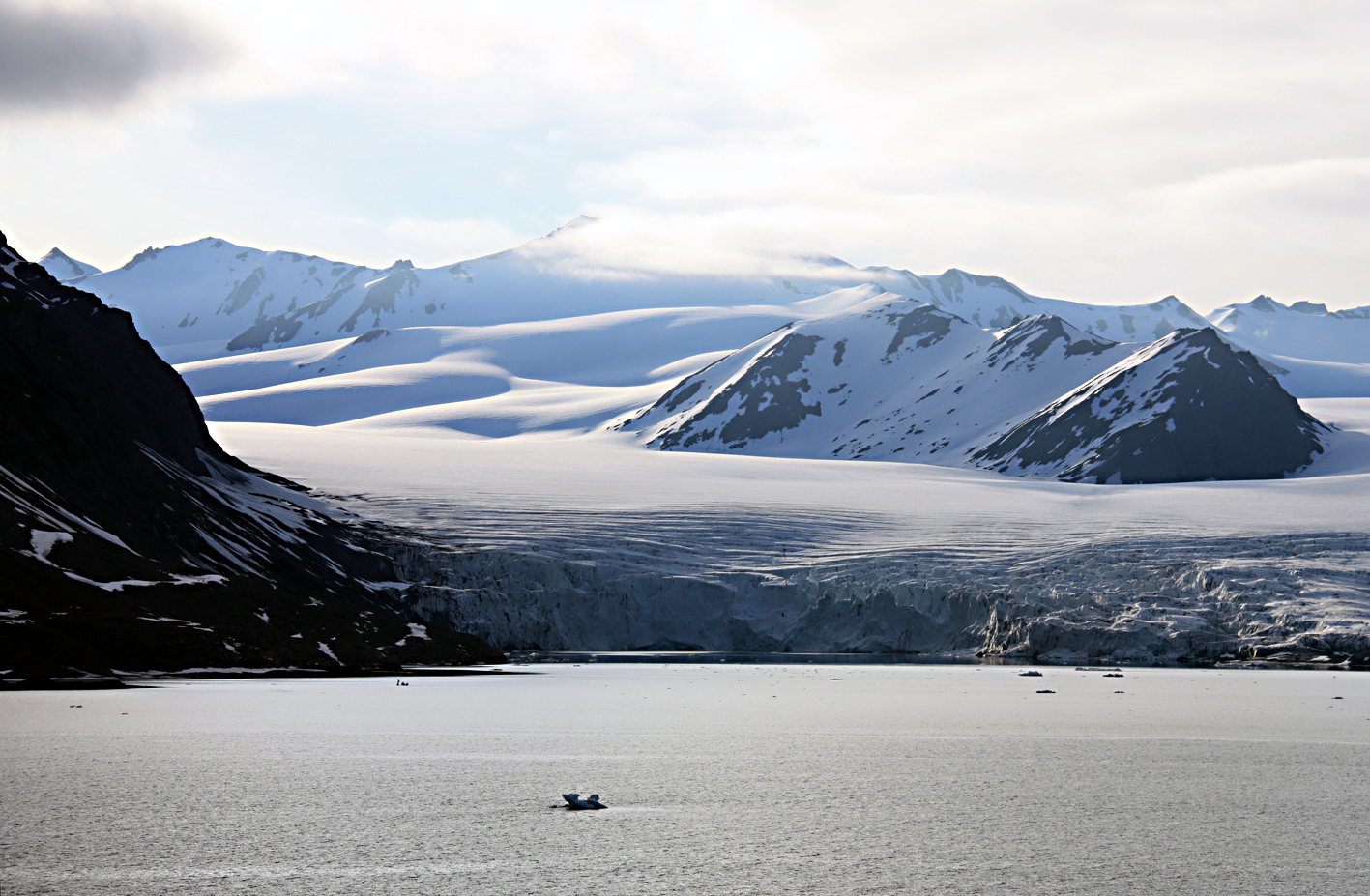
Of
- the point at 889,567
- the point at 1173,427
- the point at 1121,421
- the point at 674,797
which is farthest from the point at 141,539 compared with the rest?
the point at 1121,421

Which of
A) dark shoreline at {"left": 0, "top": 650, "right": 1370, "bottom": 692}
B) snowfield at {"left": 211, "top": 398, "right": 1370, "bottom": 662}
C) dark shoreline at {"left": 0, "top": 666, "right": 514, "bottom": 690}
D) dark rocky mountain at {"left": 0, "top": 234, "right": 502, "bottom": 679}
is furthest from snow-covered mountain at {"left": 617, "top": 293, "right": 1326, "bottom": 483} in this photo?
dark shoreline at {"left": 0, "top": 666, "right": 514, "bottom": 690}

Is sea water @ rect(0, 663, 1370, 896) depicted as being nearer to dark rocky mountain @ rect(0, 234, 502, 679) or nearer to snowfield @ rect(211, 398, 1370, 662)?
dark rocky mountain @ rect(0, 234, 502, 679)

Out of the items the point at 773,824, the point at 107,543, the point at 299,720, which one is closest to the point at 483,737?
the point at 299,720

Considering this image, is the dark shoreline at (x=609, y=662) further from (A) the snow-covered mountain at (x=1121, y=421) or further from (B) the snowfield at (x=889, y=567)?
(A) the snow-covered mountain at (x=1121, y=421)

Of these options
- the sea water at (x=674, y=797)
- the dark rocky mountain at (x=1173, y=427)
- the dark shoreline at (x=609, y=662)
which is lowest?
the dark shoreline at (x=609, y=662)

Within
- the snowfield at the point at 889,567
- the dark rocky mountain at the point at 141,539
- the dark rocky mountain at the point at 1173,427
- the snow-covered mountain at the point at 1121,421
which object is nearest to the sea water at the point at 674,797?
the dark rocky mountain at the point at 141,539
